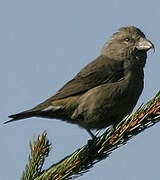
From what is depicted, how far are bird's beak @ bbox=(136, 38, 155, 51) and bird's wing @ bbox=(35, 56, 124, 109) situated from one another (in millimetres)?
388

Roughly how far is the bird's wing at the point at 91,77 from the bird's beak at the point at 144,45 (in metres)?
0.39

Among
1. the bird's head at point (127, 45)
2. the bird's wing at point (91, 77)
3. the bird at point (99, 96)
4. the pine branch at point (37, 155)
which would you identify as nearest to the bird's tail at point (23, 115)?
the bird at point (99, 96)

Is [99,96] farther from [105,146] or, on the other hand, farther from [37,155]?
[37,155]

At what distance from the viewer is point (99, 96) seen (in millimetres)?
5137

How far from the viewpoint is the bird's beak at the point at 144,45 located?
572cm

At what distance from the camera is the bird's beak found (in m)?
5.72

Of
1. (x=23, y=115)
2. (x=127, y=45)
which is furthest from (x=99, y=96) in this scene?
(x=127, y=45)

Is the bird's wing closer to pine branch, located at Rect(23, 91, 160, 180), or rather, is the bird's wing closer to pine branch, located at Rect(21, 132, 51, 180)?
pine branch, located at Rect(23, 91, 160, 180)

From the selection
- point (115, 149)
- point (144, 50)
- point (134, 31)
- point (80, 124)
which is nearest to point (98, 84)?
point (80, 124)

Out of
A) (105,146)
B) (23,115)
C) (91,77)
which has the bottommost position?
(105,146)

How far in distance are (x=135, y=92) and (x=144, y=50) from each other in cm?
96

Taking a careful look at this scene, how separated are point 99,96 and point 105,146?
5.92ft

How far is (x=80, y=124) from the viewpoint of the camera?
515 cm

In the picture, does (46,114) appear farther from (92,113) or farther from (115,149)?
(115,149)
